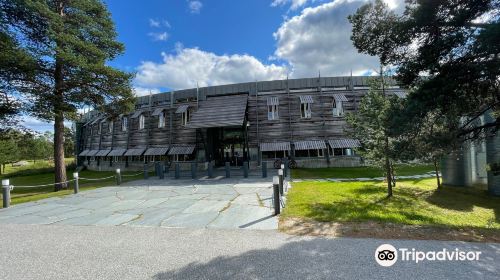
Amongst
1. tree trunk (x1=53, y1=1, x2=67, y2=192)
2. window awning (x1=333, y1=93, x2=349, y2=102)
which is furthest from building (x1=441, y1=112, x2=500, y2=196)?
tree trunk (x1=53, y1=1, x2=67, y2=192)

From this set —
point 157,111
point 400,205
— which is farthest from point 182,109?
point 400,205

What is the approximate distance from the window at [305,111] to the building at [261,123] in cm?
10

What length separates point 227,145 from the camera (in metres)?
25.6

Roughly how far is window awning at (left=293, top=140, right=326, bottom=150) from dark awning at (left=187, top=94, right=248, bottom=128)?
6247 millimetres

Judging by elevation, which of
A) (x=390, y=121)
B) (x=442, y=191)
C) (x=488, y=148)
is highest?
(x=390, y=121)

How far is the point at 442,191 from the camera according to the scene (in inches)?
555

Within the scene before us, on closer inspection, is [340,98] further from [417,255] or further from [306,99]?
[417,255]

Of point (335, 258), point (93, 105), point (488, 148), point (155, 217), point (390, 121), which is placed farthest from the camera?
Result: point (93, 105)

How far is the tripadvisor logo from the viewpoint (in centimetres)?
443

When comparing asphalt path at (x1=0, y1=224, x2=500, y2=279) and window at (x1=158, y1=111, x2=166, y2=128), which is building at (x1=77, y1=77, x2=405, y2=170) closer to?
window at (x1=158, y1=111, x2=166, y2=128)

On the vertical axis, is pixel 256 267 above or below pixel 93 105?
below

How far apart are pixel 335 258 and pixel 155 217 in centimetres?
566

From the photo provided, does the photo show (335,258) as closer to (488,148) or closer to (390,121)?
(390,121)

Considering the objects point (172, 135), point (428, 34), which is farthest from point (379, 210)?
point (172, 135)
